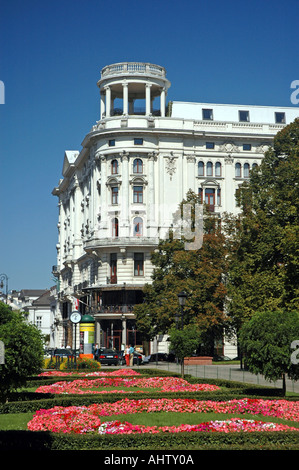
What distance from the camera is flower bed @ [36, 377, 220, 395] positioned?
28922 mm

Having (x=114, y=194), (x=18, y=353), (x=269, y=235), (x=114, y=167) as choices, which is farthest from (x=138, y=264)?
(x=18, y=353)

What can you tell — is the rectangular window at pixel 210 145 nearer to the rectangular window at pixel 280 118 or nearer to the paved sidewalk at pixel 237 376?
the rectangular window at pixel 280 118

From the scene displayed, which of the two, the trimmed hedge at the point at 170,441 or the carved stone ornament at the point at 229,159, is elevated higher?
the carved stone ornament at the point at 229,159

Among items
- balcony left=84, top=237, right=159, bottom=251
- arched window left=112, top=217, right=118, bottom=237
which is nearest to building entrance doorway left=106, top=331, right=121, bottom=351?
balcony left=84, top=237, right=159, bottom=251

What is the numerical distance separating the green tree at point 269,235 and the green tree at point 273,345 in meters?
14.6

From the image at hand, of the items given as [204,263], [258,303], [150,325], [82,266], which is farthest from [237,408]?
[82,266]

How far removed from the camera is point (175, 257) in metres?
57.9

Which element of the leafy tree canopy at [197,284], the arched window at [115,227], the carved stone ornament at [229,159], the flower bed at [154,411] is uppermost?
the carved stone ornament at [229,159]

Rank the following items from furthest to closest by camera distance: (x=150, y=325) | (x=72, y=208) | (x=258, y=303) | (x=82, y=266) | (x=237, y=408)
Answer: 1. (x=72, y=208)
2. (x=82, y=266)
3. (x=150, y=325)
4. (x=258, y=303)
5. (x=237, y=408)

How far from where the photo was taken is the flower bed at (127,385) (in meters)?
28.9

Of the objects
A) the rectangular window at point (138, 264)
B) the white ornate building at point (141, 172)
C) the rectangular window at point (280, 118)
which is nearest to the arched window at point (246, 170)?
the white ornate building at point (141, 172)

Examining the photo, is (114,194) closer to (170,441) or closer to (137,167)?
(137,167)

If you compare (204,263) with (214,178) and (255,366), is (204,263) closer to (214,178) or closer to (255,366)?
(214,178)

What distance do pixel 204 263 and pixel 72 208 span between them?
39727mm
